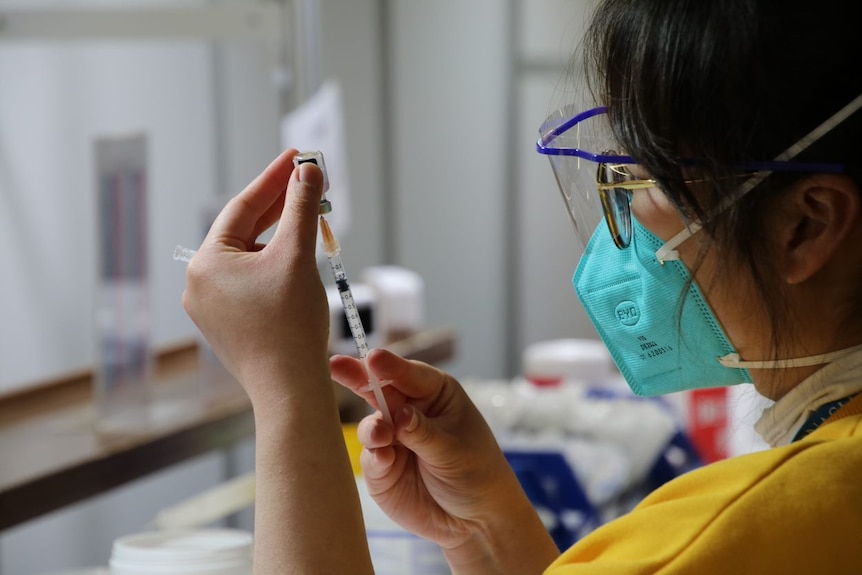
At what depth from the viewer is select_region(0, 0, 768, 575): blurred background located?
1931 mm

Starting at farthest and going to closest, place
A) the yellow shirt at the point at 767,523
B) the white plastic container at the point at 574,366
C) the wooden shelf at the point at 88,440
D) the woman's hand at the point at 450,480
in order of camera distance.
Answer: the white plastic container at the point at 574,366 < the wooden shelf at the point at 88,440 < the woman's hand at the point at 450,480 < the yellow shirt at the point at 767,523

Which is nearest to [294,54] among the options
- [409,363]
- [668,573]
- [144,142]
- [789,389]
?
[144,142]

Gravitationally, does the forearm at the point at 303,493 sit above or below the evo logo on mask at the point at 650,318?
below

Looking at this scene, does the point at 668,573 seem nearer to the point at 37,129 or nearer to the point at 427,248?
the point at 37,129

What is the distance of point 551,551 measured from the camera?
0.92m

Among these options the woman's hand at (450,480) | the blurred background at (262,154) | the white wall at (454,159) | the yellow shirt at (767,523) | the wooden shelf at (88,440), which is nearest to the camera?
the yellow shirt at (767,523)

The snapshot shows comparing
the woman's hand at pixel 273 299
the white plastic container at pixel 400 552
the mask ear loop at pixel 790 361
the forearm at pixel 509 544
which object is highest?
the woman's hand at pixel 273 299

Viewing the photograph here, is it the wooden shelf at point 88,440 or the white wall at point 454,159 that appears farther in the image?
the white wall at point 454,159

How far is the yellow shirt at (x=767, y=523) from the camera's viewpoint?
62cm

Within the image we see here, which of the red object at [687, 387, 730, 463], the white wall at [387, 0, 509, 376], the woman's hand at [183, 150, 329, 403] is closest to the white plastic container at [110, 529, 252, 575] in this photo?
the woman's hand at [183, 150, 329, 403]

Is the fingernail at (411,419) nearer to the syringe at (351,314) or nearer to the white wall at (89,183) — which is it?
the syringe at (351,314)

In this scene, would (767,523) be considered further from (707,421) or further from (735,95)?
(707,421)

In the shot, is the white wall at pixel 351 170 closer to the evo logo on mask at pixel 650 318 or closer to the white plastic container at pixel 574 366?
the white plastic container at pixel 574 366

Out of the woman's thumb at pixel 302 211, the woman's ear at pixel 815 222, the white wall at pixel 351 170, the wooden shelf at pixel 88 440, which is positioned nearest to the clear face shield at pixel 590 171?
the woman's ear at pixel 815 222
